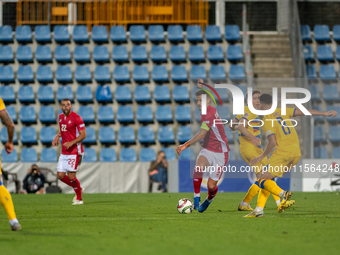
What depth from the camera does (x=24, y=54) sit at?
20844 millimetres

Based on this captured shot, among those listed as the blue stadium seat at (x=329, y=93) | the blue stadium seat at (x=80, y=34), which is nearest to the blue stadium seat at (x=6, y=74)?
the blue stadium seat at (x=80, y=34)

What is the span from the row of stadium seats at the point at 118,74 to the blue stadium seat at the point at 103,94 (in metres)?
0.44

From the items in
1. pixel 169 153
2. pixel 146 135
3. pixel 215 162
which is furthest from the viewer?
pixel 146 135

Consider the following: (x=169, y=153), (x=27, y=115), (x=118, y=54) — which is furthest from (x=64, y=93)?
(x=169, y=153)

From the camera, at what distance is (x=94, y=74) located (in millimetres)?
20375

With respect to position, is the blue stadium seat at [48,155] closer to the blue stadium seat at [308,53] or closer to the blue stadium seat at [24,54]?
the blue stadium seat at [24,54]

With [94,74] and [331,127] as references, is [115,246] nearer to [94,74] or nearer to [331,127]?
[331,127]

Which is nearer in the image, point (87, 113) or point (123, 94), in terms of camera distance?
point (87, 113)

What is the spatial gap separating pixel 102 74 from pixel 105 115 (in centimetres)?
171

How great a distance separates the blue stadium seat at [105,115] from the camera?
19.6m

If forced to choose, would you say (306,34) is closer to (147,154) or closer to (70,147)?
(147,154)

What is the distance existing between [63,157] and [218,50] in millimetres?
10722

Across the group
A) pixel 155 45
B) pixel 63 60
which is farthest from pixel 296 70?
pixel 63 60

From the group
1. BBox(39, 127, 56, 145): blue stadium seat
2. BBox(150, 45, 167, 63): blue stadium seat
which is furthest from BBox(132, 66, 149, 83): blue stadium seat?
BBox(39, 127, 56, 145): blue stadium seat
